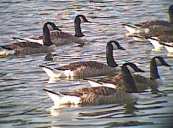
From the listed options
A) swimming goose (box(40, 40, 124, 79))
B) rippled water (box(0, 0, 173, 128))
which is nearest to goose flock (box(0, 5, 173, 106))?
swimming goose (box(40, 40, 124, 79))

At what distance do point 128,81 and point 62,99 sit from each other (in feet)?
4.52

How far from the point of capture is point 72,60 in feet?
44.8

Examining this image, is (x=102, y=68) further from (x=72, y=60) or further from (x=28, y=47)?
(x=28, y=47)

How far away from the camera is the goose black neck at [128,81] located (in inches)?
410

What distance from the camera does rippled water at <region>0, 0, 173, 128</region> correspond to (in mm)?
8711

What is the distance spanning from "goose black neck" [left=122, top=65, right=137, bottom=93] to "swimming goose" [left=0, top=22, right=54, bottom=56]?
4.69 m

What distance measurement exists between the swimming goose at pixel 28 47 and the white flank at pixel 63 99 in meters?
5.28

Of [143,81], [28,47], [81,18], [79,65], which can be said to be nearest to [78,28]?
[81,18]

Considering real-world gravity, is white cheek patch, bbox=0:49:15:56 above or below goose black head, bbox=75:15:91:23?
below

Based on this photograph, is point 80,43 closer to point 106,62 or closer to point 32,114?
point 106,62

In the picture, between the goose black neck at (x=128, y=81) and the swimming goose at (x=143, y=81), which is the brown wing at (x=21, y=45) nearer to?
the swimming goose at (x=143, y=81)

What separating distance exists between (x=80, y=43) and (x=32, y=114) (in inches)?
274

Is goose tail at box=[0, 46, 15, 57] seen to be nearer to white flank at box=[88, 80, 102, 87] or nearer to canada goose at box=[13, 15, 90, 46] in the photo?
canada goose at box=[13, 15, 90, 46]

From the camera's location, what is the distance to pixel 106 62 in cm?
1330
